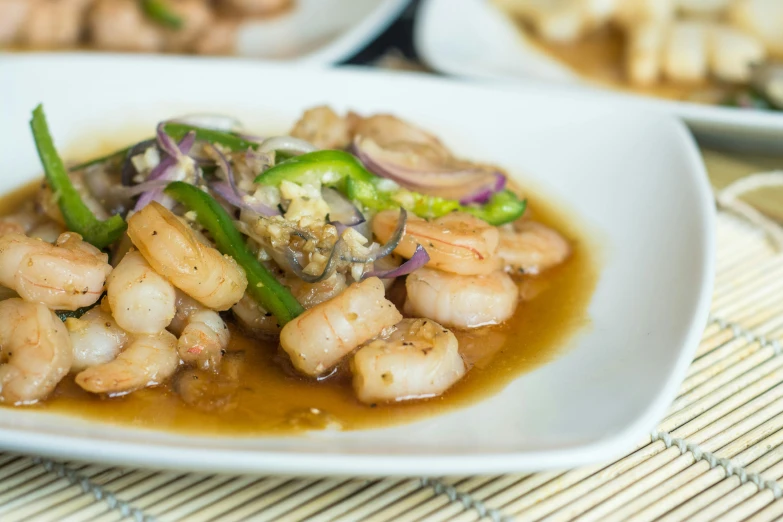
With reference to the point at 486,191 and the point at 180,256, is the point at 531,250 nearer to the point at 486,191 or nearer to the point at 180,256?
the point at 486,191

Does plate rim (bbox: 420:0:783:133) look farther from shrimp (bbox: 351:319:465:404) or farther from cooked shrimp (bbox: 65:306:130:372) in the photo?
cooked shrimp (bbox: 65:306:130:372)

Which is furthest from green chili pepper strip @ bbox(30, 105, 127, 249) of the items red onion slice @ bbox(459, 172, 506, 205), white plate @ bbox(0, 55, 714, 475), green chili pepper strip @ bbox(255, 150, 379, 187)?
red onion slice @ bbox(459, 172, 506, 205)

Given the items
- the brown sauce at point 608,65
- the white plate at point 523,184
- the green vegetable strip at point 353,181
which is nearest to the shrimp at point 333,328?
the white plate at point 523,184

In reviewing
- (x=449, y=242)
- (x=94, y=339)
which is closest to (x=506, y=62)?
(x=449, y=242)

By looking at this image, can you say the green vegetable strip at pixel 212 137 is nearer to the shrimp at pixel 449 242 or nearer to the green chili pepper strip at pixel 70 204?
the green chili pepper strip at pixel 70 204

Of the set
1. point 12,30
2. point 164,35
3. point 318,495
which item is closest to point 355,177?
point 318,495

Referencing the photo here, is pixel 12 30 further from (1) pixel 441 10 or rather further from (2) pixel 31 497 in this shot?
(2) pixel 31 497
